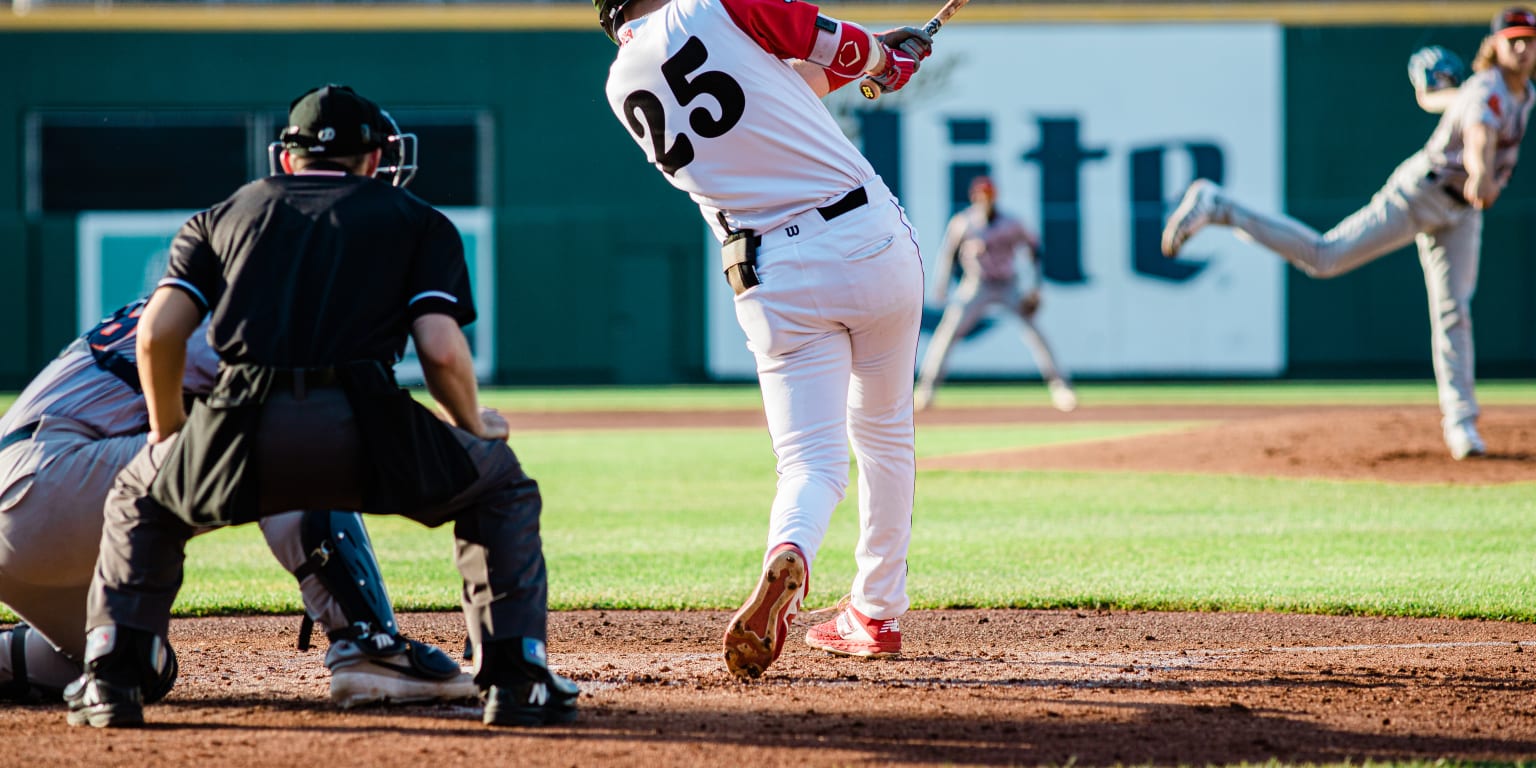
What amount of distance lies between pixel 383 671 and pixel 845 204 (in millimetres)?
1610

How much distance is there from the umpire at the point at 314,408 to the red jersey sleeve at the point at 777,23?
3.35ft

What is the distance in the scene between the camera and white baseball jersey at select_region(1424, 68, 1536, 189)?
8664mm

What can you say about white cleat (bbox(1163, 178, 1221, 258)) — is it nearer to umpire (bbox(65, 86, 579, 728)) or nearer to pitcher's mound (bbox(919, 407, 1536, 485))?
pitcher's mound (bbox(919, 407, 1536, 485))

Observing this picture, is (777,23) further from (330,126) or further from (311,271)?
(311,271)

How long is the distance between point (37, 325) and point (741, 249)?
771 inches

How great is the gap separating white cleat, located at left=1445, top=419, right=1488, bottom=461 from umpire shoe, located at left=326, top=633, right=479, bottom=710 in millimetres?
7470

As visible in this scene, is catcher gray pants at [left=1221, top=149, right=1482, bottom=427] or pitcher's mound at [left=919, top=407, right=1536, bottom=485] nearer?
catcher gray pants at [left=1221, top=149, right=1482, bottom=427]

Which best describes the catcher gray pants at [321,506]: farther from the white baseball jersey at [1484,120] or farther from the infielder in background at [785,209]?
the white baseball jersey at [1484,120]

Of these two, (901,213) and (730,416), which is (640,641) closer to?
(901,213)

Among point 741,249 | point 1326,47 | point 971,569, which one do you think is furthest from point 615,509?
point 1326,47

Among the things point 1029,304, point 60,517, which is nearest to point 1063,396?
point 1029,304

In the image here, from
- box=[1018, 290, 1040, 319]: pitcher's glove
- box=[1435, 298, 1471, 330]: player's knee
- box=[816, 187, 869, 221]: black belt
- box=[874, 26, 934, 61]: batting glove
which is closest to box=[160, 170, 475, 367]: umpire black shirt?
box=[816, 187, 869, 221]: black belt

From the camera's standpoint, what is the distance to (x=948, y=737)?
3.46m

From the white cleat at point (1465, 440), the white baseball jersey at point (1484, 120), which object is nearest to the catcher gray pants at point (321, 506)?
the white baseball jersey at point (1484, 120)
